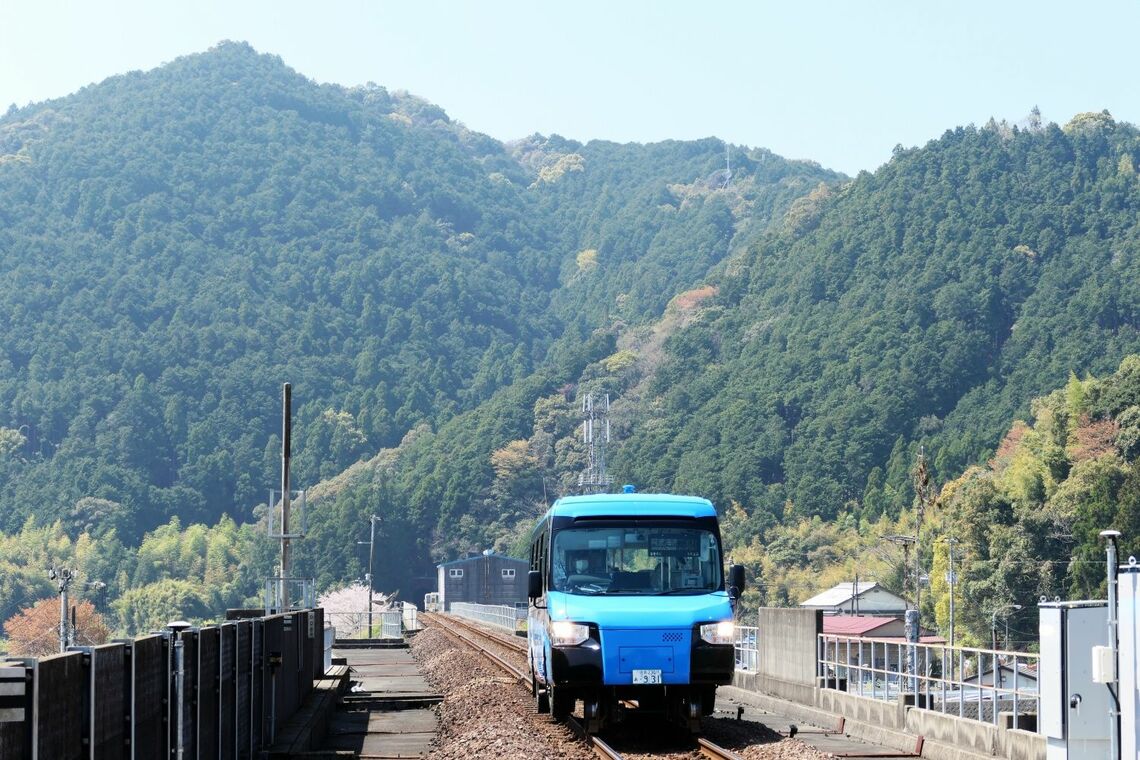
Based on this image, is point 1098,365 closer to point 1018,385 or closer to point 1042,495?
point 1018,385

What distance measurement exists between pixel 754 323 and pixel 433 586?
4919 centimetres

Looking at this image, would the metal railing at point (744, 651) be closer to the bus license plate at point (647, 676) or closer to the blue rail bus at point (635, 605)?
the blue rail bus at point (635, 605)

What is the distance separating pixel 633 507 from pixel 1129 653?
29.7 ft

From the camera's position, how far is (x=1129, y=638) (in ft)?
32.0

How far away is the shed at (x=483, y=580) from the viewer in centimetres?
13438

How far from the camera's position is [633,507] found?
18.4 metres

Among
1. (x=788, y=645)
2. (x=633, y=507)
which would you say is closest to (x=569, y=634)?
(x=633, y=507)

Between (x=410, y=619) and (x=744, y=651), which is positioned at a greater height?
(x=744, y=651)

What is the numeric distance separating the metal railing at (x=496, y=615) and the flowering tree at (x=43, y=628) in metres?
48.8

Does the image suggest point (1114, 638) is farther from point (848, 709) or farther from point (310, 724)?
point (310, 724)

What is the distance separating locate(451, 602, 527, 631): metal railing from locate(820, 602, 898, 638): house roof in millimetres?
14254

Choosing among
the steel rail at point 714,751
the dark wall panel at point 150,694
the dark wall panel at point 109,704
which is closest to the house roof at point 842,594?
the steel rail at point 714,751

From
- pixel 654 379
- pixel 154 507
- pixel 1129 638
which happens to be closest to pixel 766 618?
pixel 1129 638

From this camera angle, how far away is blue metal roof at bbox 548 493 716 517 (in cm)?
1836
